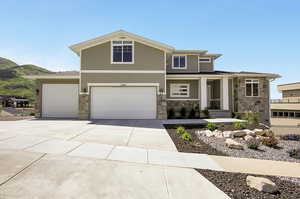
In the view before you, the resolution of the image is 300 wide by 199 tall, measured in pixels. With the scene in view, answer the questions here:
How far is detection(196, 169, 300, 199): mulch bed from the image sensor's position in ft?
10.2

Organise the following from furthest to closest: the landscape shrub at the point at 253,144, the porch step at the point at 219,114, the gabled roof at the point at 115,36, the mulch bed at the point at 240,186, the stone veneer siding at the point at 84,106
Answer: the porch step at the point at 219,114 < the stone veneer siding at the point at 84,106 < the gabled roof at the point at 115,36 < the landscape shrub at the point at 253,144 < the mulch bed at the point at 240,186

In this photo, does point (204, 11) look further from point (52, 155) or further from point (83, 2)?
point (52, 155)

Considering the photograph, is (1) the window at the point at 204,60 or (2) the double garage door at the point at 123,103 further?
(1) the window at the point at 204,60

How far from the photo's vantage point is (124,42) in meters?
13.5

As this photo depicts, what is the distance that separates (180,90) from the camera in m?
16.1

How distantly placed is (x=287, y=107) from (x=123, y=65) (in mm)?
28424

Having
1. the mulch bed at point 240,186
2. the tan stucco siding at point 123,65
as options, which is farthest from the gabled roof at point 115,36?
the mulch bed at point 240,186

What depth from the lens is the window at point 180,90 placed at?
16.0 metres

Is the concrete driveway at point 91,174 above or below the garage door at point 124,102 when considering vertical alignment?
below

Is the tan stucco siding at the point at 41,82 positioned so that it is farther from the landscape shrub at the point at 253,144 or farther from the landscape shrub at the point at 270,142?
the landscape shrub at the point at 270,142

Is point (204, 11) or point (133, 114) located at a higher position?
point (204, 11)

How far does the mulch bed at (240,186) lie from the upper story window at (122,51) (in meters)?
10.9

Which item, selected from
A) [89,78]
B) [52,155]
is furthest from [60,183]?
[89,78]

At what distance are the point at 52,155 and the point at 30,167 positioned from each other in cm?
79
